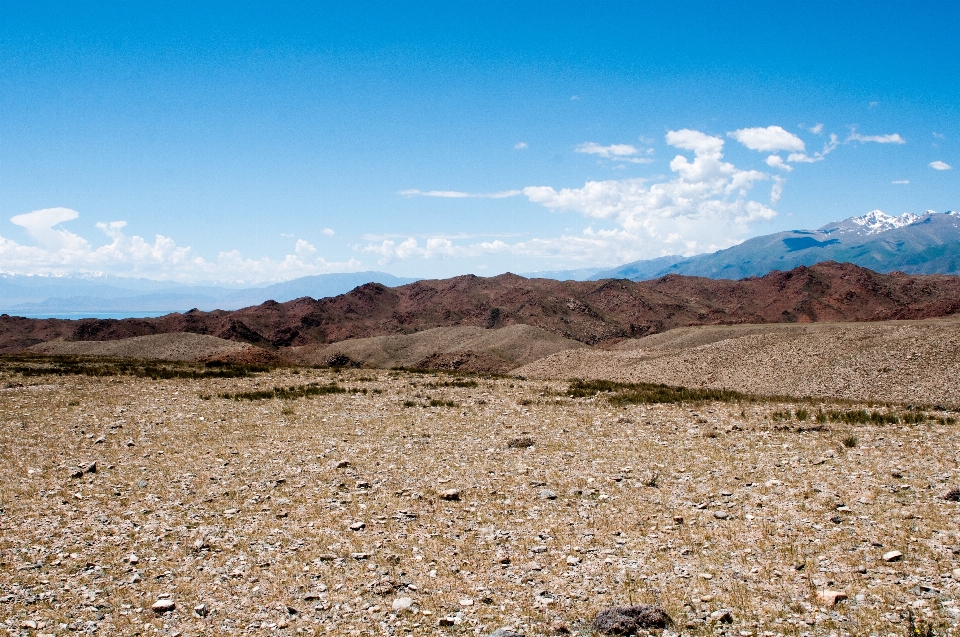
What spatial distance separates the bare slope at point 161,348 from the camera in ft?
238

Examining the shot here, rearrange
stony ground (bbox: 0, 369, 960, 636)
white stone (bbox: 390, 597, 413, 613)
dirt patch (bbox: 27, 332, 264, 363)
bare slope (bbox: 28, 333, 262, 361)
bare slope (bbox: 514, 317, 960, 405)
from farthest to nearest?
bare slope (bbox: 28, 333, 262, 361) → dirt patch (bbox: 27, 332, 264, 363) → bare slope (bbox: 514, 317, 960, 405) → white stone (bbox: 390, 597, 413, 613) → stony ground (bbox: 0, 369, 960, 636)

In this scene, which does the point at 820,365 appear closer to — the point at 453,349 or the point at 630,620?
the point at 630,620

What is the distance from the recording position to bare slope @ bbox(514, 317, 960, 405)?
121 feet

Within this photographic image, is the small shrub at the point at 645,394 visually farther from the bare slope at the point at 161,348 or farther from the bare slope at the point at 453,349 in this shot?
the bare slope at the point at 161,348

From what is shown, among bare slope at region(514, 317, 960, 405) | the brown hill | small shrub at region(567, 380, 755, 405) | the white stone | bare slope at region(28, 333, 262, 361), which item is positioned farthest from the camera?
the brown hill

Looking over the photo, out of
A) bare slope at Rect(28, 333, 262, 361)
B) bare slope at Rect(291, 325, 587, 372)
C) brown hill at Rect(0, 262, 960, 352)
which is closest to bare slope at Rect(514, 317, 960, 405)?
bare slope at Rect(291, 325, 587, 372)

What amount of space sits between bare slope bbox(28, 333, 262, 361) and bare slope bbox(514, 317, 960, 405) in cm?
4298

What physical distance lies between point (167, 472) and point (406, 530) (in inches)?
318

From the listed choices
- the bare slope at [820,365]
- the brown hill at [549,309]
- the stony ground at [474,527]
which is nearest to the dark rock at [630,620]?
the stony ground at [474,527]

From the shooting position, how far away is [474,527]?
11.6 meters

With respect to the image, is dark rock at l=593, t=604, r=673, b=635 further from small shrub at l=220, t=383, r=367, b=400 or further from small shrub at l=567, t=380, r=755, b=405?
small shrub at l=220, t=383, r=367, b=400

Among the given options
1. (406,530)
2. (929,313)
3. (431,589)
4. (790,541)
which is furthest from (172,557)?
(929,313)

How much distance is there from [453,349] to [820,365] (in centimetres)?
4664

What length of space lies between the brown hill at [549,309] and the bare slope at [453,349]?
29.4 metres
